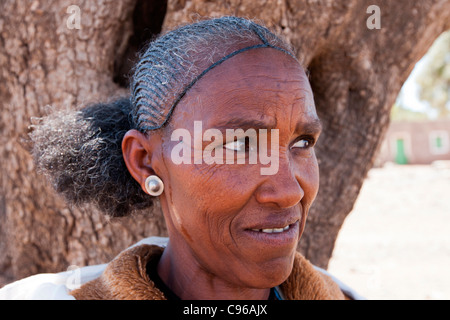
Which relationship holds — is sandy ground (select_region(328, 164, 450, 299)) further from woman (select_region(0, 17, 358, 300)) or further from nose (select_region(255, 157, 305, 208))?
nose (select_region(255, 157, 305, 208))

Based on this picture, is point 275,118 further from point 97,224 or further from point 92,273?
point 97,224

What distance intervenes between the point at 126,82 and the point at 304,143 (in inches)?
57.2

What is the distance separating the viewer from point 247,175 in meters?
1.58

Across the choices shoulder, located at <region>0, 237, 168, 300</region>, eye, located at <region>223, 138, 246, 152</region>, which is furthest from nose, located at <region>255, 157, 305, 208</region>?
shoulder, located at <region>0, 237, 168, 300</region>

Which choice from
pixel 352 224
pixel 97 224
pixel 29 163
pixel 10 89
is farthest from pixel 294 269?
pixel 352 224

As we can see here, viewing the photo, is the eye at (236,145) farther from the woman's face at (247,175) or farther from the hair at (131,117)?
the hair at (131,117)

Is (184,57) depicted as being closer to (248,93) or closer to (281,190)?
(248,93)

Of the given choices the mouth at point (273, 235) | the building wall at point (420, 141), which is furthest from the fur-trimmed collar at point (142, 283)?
the building wall at point (420, 141)

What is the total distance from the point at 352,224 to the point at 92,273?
29.8ft

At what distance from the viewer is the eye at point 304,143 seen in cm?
175

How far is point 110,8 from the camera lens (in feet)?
8.59

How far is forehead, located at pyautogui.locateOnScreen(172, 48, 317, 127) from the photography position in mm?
1583

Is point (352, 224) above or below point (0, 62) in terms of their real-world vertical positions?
below

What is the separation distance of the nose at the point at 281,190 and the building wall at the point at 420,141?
25291mm
